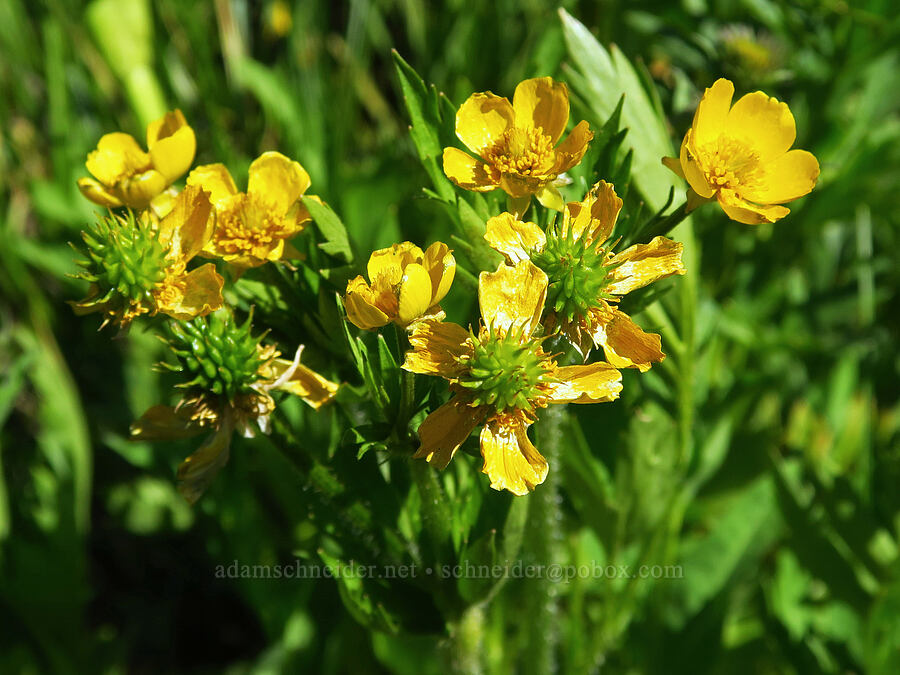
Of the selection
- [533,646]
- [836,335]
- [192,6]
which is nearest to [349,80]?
[192,6]

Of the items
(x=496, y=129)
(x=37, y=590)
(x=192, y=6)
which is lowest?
(x=37, y=590)

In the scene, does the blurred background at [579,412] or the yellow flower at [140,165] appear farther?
the blurred background at [579,412]

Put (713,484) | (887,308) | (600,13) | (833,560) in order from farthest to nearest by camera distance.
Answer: (887,308) → (600,13) → (713,484) → (833,560)

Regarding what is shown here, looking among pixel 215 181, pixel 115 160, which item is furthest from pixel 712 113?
pixel 115 160

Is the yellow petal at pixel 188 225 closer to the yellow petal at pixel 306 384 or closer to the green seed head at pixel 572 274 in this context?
the yellow petal at pixel 306 384

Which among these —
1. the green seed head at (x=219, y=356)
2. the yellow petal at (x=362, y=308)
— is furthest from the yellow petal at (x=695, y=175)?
the green seed head at (x=219, y=356)

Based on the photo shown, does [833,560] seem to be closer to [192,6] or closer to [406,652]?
[406,652]
